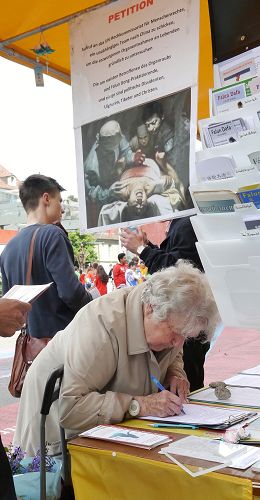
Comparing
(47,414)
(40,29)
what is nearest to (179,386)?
(47,414)

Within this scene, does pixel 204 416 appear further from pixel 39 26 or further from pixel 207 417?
pixel 39 26

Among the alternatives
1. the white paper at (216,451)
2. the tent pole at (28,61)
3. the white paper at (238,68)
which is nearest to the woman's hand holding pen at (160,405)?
the white paper at (216,451)

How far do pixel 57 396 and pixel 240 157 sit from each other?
1131 mm

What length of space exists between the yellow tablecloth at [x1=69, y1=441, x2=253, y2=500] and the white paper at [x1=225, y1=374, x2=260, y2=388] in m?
0.92

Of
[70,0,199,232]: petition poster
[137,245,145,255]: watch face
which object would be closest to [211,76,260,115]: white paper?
[70,0,199,232]: petition poster

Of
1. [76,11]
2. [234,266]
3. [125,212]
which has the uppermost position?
[76,11]

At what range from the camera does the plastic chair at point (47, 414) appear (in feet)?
5.41

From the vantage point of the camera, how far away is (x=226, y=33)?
1.46 m

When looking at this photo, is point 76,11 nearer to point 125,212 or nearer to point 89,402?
point 125,212

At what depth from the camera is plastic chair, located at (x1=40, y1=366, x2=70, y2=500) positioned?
165cm

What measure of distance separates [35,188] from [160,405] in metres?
1.37

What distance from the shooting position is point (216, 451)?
1386mm

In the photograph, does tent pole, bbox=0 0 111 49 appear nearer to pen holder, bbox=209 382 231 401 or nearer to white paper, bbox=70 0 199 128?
white paper, bbox=70 0 199 128

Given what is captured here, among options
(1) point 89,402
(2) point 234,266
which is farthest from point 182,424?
(2) point 234,266
